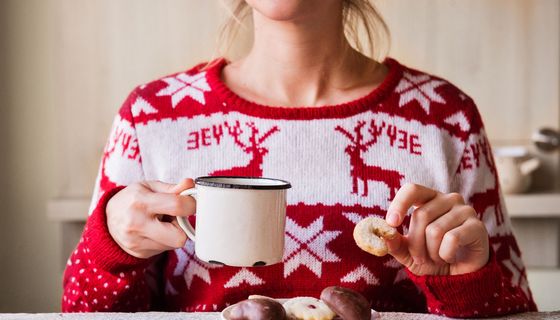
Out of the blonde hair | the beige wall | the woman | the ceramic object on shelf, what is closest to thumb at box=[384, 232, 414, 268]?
the woman

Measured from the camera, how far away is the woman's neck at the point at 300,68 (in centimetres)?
122

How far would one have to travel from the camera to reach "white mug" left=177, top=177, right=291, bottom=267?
2.59 ft

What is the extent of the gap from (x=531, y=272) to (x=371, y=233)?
1.67 metres

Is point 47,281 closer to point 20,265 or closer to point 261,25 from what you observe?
point 20,265

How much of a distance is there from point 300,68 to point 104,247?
0.47 meters

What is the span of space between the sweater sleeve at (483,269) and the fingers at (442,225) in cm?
6

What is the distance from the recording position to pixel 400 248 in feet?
3.07

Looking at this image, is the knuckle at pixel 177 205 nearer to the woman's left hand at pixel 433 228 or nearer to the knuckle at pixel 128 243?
the knuckle at pixel 128 243

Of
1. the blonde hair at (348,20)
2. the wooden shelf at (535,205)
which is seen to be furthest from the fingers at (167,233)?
the wooden shelf at (535,205)

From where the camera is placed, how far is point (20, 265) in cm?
232

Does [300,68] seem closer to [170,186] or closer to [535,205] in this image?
[170,186]

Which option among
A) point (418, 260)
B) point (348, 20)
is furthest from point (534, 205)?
point (418, 260)

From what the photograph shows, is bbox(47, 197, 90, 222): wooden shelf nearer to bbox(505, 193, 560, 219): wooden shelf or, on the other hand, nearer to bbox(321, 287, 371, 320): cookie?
bbox(505, 193, 560, 219): wooden shelf

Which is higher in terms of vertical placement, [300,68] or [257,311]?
[300,68]
